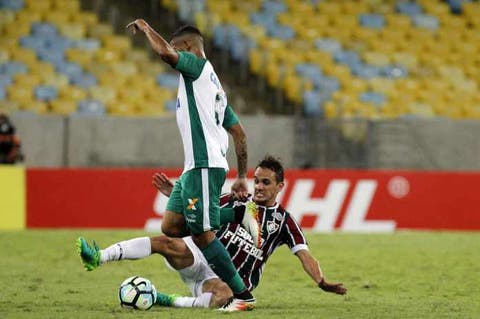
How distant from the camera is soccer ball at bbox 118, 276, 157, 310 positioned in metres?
8.07

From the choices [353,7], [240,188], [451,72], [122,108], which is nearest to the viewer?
[240,188]

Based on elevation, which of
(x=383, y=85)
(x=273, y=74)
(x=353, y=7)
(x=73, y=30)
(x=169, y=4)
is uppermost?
(x=353, y=7)

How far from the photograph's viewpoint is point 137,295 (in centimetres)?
808

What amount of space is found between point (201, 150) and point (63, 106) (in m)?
11.5

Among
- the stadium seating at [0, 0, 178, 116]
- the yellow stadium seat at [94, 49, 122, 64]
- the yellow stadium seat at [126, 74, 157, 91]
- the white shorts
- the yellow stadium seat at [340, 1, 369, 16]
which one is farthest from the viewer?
the yellow stadium seat at [340, 1, 369, 16]

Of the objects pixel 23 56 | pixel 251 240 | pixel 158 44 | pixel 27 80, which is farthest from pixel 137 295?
pixel 23 56

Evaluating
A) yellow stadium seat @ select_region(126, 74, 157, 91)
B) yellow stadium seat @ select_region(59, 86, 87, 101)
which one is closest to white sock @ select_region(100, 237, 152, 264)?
yellow stadium seat @ select_region(59, 86, 87, 101)

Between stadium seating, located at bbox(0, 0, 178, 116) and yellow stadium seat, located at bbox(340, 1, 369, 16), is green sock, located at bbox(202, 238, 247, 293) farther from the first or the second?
yellow stadium seat, located at bbox(340, 1, 369, 16)

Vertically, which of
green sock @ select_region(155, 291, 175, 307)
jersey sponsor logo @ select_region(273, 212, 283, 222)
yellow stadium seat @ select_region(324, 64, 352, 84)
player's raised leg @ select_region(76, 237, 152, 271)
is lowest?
green sock @ select_region(155, 291, 175, 307)

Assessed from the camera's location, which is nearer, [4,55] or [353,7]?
[4,55]

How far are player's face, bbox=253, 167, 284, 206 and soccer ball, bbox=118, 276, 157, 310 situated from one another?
3.30 feet

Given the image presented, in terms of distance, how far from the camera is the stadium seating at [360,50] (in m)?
20.2

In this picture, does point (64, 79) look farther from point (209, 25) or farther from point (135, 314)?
point (135, 314)

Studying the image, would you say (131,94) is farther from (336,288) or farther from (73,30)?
(336,288)
